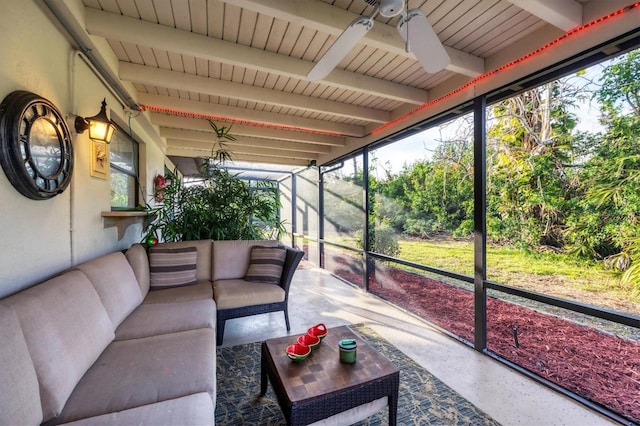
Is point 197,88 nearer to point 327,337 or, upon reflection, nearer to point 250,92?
point 250,92

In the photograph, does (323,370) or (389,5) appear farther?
(323,370)

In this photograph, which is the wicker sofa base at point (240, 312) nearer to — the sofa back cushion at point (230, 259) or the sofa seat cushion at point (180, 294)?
the sofa seat cushion at point (180, 294)

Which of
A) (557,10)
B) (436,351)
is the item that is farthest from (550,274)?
(557,10)

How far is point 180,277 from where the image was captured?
2.82 metres

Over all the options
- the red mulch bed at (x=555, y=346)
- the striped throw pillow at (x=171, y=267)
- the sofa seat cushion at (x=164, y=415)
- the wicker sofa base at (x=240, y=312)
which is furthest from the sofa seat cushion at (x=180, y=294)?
the red mulch bed at (x=555, y=346)

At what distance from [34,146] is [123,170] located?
1.94m

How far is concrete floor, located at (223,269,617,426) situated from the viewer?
68.9 inches

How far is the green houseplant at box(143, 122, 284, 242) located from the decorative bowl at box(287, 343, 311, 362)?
2316 mm

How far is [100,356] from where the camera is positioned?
151 cm

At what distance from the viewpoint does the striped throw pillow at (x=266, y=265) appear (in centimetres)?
303

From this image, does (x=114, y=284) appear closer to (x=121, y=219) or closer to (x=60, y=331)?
(x=60, y=331)

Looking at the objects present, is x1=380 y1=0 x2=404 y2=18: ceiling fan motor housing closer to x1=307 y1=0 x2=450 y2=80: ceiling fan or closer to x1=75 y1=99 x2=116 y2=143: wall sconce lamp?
x1=307 y1=0 x2=450 y2=80: ceiling fan

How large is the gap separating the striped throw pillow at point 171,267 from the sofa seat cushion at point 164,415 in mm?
1803

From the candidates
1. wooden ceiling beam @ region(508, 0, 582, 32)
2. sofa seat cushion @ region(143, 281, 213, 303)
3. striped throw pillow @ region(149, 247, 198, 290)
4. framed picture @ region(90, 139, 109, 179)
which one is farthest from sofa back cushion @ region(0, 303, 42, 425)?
wooden ceiling beam @ region(508, 0, 582, 32)
